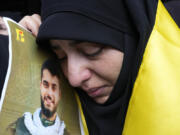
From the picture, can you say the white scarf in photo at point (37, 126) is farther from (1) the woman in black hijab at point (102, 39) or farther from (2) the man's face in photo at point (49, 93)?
(1) the woman in black hijab at point (102, 39)

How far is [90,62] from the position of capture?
2.75ft

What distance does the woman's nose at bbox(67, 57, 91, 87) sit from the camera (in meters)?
0.83

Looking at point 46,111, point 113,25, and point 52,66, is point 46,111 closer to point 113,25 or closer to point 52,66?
point 52,66

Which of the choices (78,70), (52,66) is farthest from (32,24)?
(78,70)

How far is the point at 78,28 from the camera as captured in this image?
78 centimetres

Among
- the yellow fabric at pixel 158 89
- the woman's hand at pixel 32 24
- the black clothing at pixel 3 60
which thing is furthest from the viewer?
the woman's hand at pixel 32 24

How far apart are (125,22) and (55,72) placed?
301 mm

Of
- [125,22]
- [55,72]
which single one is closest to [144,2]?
[125,22]

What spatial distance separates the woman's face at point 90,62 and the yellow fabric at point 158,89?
9 cm

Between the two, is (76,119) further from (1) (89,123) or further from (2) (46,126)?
(2) (46,126)

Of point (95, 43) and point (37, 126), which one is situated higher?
point (95, 43)

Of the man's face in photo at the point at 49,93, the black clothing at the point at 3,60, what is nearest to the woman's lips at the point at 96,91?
the man's face in photo at the point at 49,93

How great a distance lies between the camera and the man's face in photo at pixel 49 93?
849 millimetres

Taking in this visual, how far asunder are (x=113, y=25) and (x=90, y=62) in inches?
5.4
